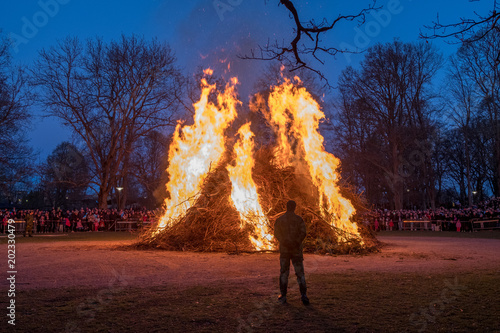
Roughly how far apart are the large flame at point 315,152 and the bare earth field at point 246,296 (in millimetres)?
3806

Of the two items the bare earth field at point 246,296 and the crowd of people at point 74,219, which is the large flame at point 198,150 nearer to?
the bare earth field at point 246,296

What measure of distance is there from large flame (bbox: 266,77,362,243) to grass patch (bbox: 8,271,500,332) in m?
7.67

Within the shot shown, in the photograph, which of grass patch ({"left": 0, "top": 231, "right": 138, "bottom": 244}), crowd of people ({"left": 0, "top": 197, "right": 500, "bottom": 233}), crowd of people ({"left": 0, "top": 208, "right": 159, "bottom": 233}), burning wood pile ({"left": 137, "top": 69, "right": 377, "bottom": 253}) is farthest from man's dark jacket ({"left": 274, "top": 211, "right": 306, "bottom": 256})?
crowd of people ({"left": 0, "top": 208, "right": 159, "bottom": 233})

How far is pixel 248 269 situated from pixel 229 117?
9022mm

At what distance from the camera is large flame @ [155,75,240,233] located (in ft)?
59.4

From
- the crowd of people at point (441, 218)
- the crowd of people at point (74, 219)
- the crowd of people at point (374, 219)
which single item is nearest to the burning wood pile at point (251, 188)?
the crowd of people at point (374, 219)

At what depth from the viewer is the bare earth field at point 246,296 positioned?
218 inches

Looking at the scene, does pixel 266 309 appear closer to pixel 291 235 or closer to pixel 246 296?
pixel 246 296

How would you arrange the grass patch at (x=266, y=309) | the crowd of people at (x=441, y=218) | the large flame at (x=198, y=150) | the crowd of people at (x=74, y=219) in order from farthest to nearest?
the crowd of people at (x=441, y=218)
the crowd of people at (x=74, y=219)
the large flame at (x=198, y=150)
the grass patch at (x=266, y=309)

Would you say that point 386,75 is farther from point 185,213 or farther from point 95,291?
point 95,291

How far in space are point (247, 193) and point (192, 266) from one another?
17.0 feet

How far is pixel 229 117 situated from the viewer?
18.5 meters

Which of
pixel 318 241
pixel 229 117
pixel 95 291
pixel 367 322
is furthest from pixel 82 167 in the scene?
pixel 367 322

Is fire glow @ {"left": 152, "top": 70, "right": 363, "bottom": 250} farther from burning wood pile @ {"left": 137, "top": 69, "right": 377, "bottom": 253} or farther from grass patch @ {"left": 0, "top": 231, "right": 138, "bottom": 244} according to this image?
grass patch @ {"left": 0, "top": 231, "right": 138, "bottom": 244}
